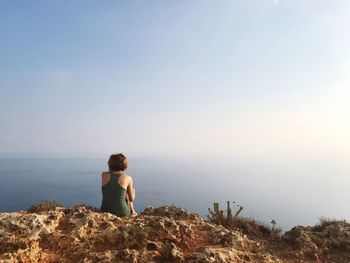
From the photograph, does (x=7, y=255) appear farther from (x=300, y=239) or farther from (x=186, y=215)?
(x=300, y=239)

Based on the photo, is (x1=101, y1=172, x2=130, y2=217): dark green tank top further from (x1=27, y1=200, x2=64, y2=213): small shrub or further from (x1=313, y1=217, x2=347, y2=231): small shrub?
(x1=313, y1=217, x2=347, y2=231): small shrub

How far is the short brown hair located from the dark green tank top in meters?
0.23


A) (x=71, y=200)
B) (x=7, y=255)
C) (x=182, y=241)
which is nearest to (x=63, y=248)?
(x=7, y=255)

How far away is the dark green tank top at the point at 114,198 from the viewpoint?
7598 mm

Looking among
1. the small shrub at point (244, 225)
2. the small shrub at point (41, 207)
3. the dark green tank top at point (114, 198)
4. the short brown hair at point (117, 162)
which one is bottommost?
the small shrub at point (244, 225)

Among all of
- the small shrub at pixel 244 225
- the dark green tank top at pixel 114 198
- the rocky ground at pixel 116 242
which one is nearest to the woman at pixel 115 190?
the dark green tank top at pixel 114 198

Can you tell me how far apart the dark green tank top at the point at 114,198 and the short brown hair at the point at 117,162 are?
0.23 metres

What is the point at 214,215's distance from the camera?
461 inches

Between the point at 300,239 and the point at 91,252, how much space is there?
5.19 meters

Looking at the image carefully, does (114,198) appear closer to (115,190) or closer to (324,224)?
(115,190)

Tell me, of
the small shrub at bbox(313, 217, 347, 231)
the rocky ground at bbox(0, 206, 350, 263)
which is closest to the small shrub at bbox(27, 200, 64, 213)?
the rocky ground at bbox(0, 206, 350, 263)

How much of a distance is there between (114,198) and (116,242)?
2.09 metres

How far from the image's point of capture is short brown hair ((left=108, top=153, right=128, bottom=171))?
787 centimetres

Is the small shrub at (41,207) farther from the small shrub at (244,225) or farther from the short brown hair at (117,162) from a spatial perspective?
the small shrub at (244,225)
